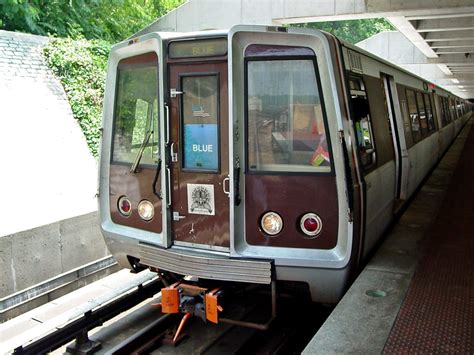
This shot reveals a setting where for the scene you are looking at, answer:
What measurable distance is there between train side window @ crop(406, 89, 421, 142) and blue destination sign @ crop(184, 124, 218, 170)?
15.9 feet

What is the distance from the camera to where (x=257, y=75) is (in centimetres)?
429

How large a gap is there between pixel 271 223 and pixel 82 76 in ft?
35.0

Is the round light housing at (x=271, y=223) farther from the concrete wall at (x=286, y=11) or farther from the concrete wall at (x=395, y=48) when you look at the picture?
the concrete wall at (x=395, y=48)

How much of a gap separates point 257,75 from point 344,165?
3.48 feet

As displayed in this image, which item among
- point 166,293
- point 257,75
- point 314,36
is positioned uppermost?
point 314,36

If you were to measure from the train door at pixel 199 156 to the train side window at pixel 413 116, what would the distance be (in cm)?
486

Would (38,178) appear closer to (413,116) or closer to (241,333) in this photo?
(241,333)

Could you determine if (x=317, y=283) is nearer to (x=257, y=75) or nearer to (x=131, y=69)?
(x=257, y=75)

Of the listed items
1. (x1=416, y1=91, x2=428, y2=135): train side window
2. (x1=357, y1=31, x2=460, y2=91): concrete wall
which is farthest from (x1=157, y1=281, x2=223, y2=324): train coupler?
(x1=357, y1=31, x2=460, y2=91): concrete wall

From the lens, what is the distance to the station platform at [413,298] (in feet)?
11.4

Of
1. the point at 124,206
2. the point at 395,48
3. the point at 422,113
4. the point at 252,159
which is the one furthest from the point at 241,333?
the point at 395,48

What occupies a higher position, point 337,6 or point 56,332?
point 337,6

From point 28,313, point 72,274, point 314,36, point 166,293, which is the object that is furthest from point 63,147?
point 314,36

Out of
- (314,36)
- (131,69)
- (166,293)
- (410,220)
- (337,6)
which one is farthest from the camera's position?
A: (337,6)
